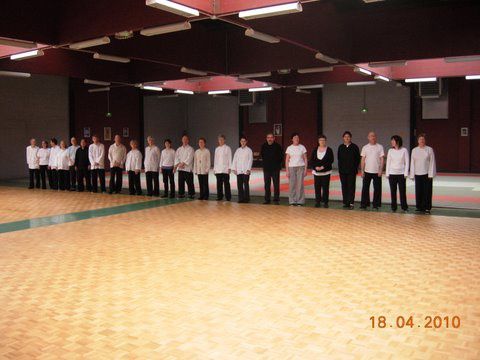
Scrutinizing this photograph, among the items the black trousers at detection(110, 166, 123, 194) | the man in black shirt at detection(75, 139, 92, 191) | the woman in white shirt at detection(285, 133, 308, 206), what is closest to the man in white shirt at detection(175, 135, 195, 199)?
the black trousers at detection(110, 166, 123, 194)

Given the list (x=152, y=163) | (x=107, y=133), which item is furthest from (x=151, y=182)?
(x=107, y=133)

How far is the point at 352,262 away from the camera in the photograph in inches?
231

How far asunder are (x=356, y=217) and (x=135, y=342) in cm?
650

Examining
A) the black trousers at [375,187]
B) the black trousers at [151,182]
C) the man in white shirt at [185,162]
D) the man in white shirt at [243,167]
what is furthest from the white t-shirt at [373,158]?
the black trousers at [151,182]

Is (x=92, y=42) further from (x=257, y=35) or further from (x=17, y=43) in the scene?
(x=257, y=35)

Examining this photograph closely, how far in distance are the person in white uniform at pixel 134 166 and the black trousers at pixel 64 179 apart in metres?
2.56

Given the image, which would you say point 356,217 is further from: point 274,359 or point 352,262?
point 274,359

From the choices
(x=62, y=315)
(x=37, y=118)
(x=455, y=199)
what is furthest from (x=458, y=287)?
(x=37, y=118)

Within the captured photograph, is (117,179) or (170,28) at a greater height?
(170,28)

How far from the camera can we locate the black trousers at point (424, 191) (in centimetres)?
955

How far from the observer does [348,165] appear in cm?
1025

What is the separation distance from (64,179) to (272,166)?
7087 mm

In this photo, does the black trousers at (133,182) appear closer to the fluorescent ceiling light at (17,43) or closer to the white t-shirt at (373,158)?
the fluorescent ceiling light at (17,43)

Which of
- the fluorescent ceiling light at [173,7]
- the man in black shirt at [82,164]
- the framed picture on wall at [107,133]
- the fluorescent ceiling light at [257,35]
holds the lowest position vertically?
the man in black shirt at [82,164]
